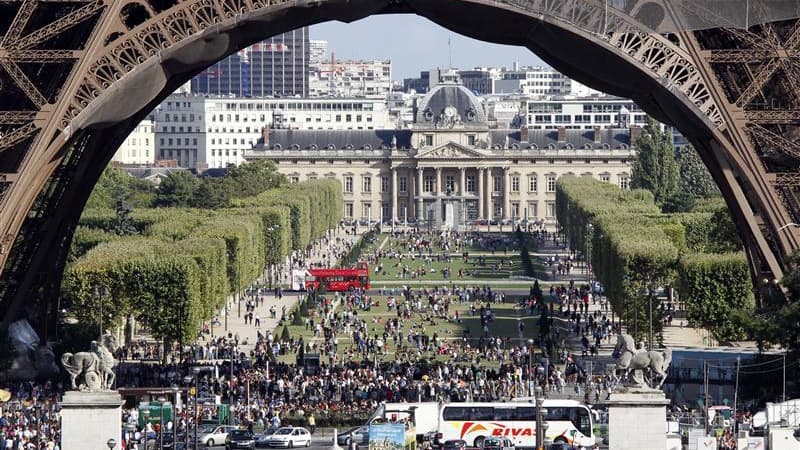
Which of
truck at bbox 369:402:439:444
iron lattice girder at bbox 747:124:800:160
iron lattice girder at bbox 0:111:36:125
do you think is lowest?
truck at bbox 369:402:439:444

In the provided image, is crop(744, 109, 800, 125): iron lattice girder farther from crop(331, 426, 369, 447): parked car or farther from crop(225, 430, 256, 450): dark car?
crop(225, 430, 256, 450): dark car

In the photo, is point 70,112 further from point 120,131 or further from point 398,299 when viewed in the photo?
point 398,299

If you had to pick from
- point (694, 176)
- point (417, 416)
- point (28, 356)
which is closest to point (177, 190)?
point (694, 176)

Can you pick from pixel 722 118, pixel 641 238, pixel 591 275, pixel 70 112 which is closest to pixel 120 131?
pixel 70 112

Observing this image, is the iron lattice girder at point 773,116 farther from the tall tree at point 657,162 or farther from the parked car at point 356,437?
the tall tree at point 657,162

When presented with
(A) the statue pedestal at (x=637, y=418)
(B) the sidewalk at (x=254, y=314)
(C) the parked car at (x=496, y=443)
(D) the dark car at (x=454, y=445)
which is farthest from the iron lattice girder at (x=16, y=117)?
(B) the sidewalk at (x=254, y=314)

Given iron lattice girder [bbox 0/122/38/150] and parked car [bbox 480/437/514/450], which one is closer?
iron lattice girder [bbox 0/122/38/150]

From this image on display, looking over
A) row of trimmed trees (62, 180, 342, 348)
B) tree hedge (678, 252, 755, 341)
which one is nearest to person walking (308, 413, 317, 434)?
row of trimmed trees (62, 180, 342, 348)

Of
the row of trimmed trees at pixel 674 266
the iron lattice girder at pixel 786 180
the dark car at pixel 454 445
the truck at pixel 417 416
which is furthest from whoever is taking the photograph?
the row of trimmed trees at pixel 674 266
